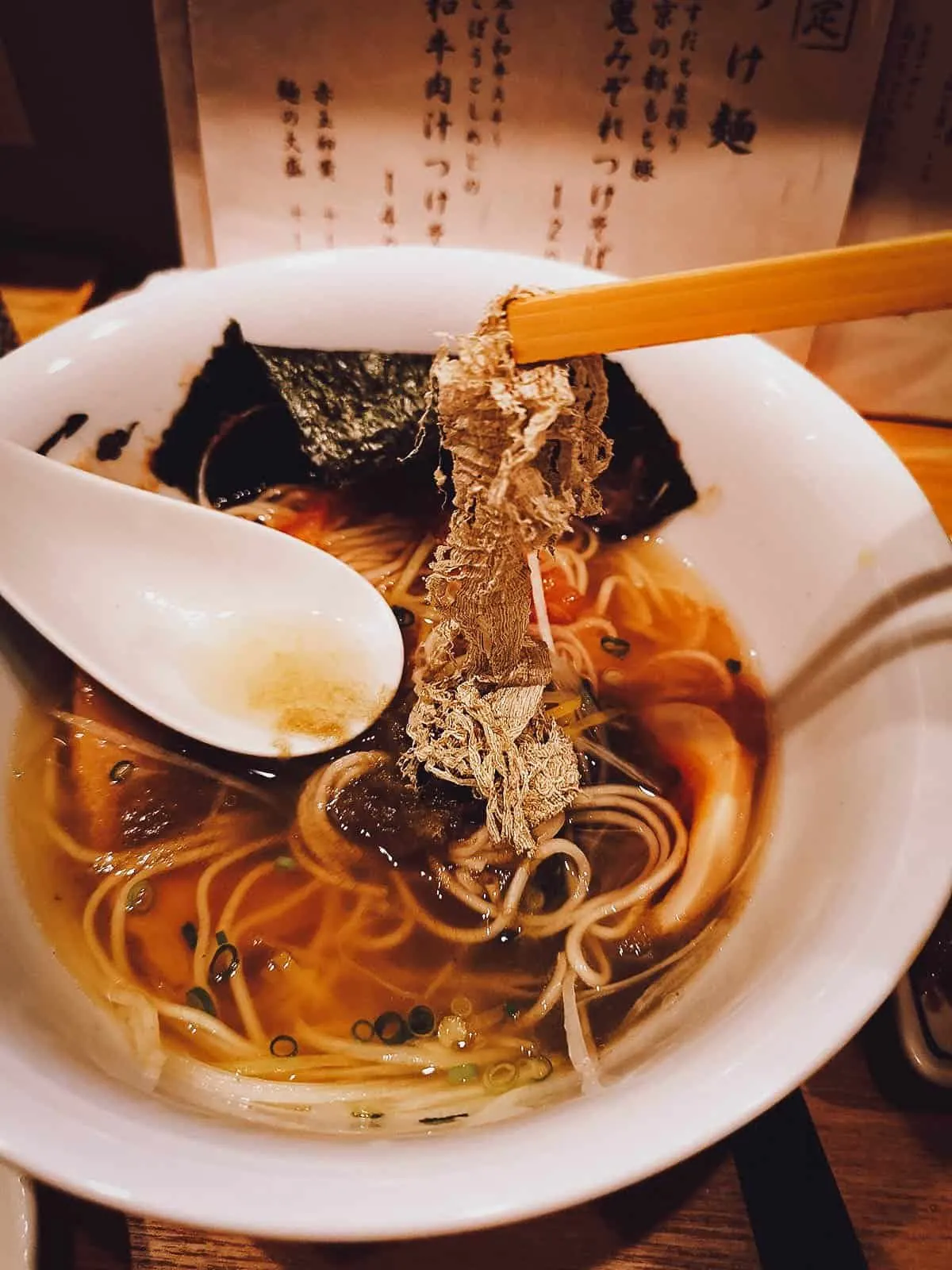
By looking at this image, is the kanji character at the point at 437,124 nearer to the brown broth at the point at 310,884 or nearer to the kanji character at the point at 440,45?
the kanji character at the point at 440,45

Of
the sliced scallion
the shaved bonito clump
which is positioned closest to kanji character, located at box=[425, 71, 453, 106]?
the shaved bonito clump

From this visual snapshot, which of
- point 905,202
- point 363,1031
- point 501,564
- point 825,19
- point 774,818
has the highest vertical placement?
point 825,19

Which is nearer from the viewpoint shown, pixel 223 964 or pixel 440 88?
pixel 223 964

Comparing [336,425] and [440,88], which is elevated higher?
[440,88]

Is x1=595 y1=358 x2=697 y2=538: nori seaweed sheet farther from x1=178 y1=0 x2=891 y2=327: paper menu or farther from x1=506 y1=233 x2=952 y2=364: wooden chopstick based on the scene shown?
x1=506 y1=233 x2=952 y2=364: wooden chopstick

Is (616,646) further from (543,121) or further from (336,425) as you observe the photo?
(543,121)

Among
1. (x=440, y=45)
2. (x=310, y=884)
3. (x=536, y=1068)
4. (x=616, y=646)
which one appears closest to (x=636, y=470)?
(x=616, y=646)

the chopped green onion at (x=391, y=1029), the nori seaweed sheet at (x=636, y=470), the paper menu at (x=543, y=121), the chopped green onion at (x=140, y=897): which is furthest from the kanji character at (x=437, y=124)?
the chopped green onion at (x=391, y=1029)
